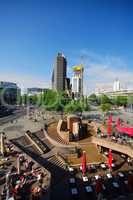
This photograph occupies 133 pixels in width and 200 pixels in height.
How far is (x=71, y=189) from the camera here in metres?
24.8

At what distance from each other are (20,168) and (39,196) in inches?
301

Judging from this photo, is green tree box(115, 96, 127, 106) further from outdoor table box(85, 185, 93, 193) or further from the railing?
outdoor table box(85, 185, 93, 193)

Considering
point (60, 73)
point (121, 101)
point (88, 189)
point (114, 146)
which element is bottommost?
point (88, 189)

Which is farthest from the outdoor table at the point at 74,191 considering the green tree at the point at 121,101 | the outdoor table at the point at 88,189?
the green tree at the point at 121,101

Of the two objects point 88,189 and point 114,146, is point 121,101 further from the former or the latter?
point 88,189

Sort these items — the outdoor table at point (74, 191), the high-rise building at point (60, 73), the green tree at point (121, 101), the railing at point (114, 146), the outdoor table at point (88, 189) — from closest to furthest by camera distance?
the outdoor table at point (74, 191)
the outdoor table at point (88, 189)
the railing at point (114, 146)
the green tree at point (121, 101)
the high-rise building at point (60, 73)

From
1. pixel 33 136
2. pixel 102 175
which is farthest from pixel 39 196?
pixel 33 136

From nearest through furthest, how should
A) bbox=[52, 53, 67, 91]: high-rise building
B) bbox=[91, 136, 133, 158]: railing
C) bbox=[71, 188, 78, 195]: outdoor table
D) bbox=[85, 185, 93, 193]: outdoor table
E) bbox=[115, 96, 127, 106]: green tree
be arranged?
bbox=[71, 188, 78, 195]: outdoor table < bbox=[85, 185, 93, 193]: outdoor table < bbox=[91, 136, 133, 158]: railing < bbox=[115, 96, 127, 106]: green tree < bbox=[52, 53, 67, 91]: high-rise building

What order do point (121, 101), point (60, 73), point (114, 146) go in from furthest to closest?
point (60, 73) < point (121, 101) < point (114, 146)

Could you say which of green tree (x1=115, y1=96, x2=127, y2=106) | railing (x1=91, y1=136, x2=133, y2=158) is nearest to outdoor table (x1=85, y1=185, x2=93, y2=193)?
railing (x1=91, y1=136, x2=133, y2=158)

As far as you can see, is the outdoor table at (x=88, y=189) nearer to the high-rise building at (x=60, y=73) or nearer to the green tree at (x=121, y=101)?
the green tree at (x=121, y=101)

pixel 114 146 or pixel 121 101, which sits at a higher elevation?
pixel 121 101

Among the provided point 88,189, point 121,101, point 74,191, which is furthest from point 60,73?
point 74,191

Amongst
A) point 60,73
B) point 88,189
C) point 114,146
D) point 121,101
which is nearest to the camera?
point 88,189
